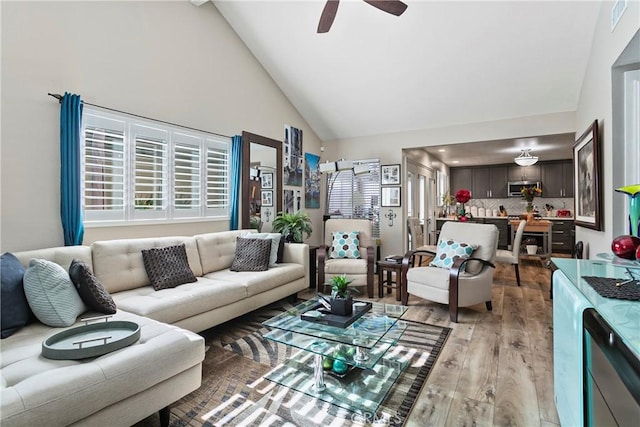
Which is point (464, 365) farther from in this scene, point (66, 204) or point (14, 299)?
point (66, 204)

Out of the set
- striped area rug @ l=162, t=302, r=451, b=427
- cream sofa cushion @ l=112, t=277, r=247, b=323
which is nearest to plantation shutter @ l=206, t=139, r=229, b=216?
cream sofa cushion @ l=112, t=277, r=247, b=323

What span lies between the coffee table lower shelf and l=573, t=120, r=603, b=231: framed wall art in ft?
Answer: 8.14

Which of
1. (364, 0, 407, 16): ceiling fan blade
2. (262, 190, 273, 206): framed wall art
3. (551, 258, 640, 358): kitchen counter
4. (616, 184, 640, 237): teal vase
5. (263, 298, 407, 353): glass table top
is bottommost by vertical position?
(263, 298, 407, 353): glass table top

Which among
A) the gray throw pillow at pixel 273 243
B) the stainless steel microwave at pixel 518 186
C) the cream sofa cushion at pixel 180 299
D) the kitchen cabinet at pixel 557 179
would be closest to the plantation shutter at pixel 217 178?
the gray throw pillow at pixel 273 243

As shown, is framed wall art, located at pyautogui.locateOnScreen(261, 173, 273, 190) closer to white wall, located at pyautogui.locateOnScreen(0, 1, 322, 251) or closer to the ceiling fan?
white wall, located at pyautogui.locateOnScreen(0, 1, 322, 251)

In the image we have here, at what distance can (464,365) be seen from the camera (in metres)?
2.47

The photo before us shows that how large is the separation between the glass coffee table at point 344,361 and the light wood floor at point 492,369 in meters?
0.29

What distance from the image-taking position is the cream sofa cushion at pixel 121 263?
2.70m

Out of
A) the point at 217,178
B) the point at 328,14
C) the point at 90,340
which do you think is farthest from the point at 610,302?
the point at 217,178

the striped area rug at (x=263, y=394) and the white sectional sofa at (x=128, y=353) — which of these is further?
the striped area rug at (x=263, y=394)

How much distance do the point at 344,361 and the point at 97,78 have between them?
3.30 meters

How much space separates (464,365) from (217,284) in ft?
7.35

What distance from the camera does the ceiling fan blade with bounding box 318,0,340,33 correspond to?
277cm

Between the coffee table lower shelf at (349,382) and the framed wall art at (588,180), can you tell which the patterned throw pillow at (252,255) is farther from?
the framed wall art at (588,180)
